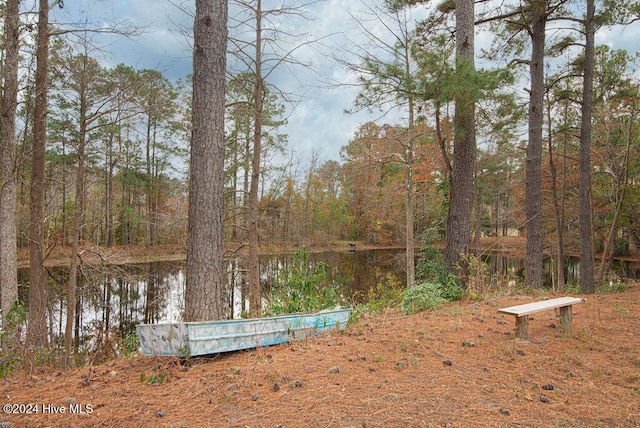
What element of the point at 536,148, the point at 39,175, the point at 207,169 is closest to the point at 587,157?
the point at 536,148

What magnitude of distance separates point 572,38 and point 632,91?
8.56 ft

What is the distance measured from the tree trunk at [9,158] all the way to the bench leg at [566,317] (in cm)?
820

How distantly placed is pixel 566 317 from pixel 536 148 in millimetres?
5683

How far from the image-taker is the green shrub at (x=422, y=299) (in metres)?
5.80

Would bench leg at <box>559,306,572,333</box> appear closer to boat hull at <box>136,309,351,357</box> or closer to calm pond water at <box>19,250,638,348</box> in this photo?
boat hull at <box>136,309,351,357</box>

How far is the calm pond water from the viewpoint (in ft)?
26.8

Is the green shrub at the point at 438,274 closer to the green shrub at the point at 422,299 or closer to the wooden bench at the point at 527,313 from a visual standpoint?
the green shrub at the point at 422,299

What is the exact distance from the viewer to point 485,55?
392 inches

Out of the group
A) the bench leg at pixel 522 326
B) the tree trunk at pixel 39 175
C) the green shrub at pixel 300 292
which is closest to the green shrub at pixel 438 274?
the green shrub at pixel 300 292

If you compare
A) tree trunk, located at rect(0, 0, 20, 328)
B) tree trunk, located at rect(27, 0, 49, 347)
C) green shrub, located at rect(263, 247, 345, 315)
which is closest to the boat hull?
green shrub, located at rect(263, 247, 345, 315)

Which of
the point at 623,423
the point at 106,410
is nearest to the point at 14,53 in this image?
the point at 106,410

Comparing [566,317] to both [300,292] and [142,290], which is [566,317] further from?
[142,290]

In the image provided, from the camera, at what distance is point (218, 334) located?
11.0 ft

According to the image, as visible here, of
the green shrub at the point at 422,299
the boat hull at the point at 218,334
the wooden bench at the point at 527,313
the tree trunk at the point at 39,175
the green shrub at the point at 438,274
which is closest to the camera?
the boat hull at the point at 218,334
